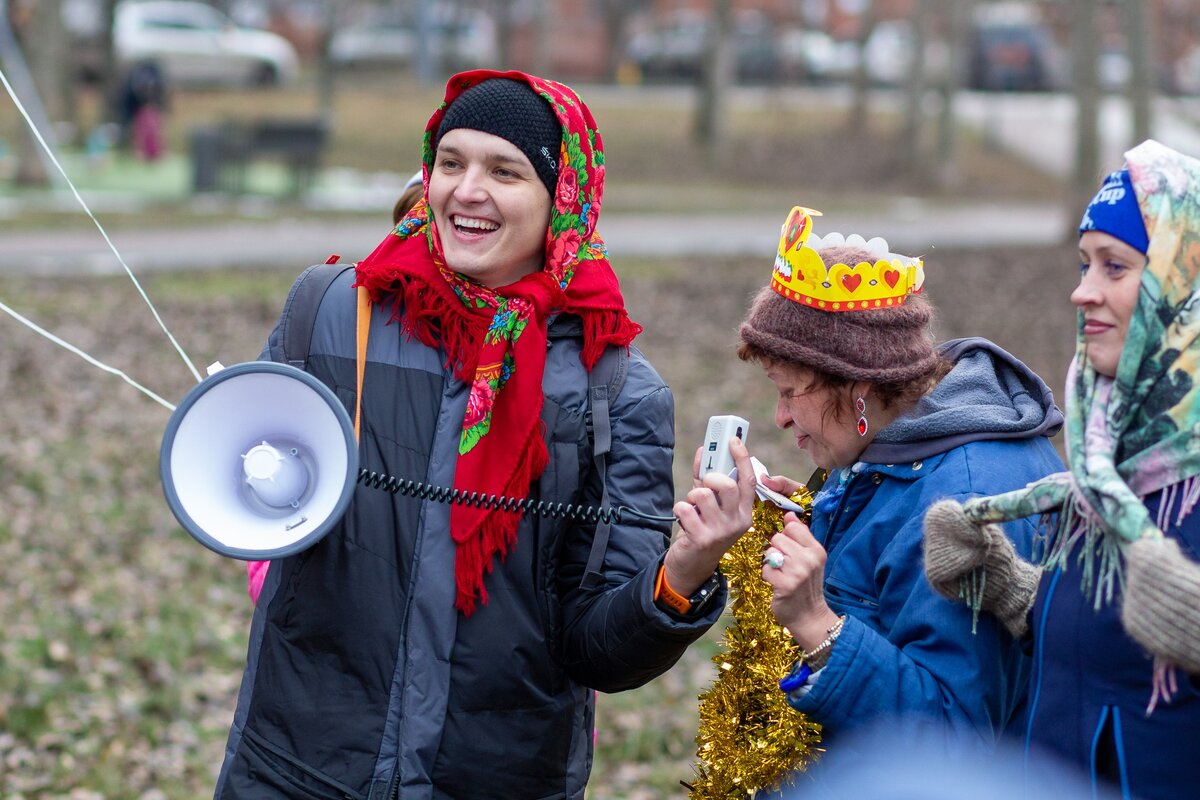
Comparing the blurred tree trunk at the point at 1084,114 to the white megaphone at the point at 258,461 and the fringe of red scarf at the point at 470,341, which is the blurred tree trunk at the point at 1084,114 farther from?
the white megaphone at the point at 258,461

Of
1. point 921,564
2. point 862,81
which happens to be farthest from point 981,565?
point 862,81

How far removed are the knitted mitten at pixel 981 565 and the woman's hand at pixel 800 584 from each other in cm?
19

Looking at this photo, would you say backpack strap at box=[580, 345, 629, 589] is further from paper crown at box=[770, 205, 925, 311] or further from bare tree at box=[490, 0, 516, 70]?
bare tree at box=[490, 0, 516, 70]

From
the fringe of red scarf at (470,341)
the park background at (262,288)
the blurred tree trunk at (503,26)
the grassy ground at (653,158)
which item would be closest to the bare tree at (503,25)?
the blurred tree trunk at (503,26)

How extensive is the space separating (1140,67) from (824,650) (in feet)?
56.7

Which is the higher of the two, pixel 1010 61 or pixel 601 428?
pixel 601 428

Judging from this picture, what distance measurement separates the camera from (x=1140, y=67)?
18.1 meters

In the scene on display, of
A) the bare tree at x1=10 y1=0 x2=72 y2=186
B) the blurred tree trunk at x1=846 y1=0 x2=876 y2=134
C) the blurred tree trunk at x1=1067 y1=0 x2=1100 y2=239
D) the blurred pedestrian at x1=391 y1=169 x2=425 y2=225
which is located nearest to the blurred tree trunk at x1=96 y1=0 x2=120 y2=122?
the bare tree at x1=10 y1=0 x2=72 y2=186

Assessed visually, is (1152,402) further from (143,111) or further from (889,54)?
(889,54)

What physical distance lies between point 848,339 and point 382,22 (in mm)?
49951

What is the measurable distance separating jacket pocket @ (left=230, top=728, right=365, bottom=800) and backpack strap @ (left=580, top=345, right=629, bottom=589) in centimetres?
59

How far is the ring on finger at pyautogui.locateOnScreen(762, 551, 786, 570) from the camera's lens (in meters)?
2.55

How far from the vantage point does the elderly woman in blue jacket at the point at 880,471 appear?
8.27 ft

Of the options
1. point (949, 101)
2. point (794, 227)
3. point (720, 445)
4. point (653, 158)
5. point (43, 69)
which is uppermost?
point (794, 227)
